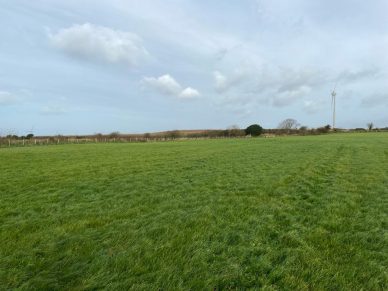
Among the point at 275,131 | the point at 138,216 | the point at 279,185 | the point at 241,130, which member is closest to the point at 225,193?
the point at 279,185

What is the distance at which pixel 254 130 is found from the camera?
338ft

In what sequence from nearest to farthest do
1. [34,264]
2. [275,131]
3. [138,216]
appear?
1. [34,264]
2. [138,216]
3. [275,131]

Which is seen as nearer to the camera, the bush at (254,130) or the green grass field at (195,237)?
the green grass field at (195,237)

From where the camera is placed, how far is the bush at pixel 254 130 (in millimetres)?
103000

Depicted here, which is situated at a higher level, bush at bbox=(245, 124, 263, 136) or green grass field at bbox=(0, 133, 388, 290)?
bush at bbox=(245, 124, 263, 136)

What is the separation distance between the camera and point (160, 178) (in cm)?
1359

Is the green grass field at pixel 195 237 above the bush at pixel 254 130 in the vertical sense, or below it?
below

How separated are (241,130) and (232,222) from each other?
3886 inches

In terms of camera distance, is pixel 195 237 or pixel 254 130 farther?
pixel 254 130

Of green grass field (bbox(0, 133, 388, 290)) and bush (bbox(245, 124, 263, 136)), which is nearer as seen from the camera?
green grass field (bbox(0, 133, 388, 290))

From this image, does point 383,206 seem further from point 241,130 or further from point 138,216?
point 241,130

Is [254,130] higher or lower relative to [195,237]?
higher

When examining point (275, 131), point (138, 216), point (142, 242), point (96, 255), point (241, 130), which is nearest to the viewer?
point (96, 255)

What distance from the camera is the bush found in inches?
4055
